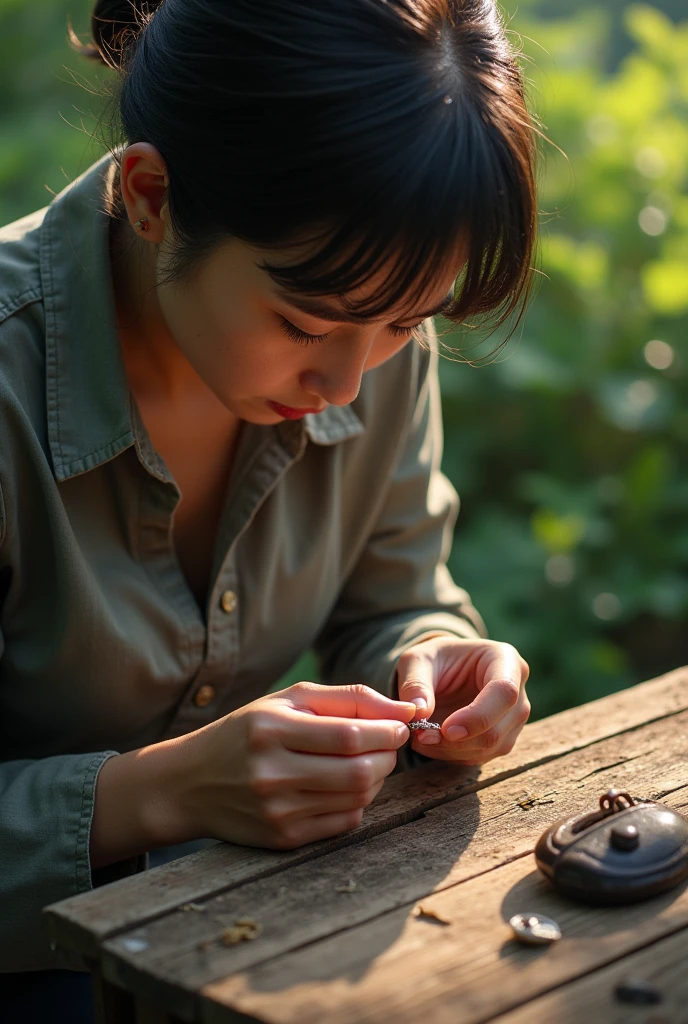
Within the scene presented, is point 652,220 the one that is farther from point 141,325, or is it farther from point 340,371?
point 340,371

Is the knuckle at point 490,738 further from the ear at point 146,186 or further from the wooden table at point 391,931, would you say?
the ear at point 146,186

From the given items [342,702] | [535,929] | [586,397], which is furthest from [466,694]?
[586,397]

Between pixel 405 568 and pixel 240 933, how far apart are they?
2.70ft

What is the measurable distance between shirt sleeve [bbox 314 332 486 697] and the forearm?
19.7 inches

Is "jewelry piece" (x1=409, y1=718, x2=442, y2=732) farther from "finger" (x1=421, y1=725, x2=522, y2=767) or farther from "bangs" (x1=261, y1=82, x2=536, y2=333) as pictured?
"bangs" (x1=261, y1=82, x2=536, y2=333)

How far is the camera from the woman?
3.69ft

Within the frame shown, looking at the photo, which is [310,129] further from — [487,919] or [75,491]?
[487,919]

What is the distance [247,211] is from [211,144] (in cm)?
8

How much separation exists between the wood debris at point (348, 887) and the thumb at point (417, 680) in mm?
261

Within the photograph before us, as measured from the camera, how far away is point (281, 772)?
3.73 feet

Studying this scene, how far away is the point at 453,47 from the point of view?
117 cm

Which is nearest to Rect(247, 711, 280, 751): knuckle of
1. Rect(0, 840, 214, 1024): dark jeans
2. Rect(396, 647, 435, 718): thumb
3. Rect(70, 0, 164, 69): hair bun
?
Rect(396, 647, 435, 718): thumb

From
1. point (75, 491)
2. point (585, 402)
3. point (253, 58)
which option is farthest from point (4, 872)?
point (585, 402)

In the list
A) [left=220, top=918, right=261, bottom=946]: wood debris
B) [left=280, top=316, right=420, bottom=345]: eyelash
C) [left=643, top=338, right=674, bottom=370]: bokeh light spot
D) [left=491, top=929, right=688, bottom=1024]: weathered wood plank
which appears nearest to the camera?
[left=491, top=929, right=688, bottom=1024]: weathered wood plank
